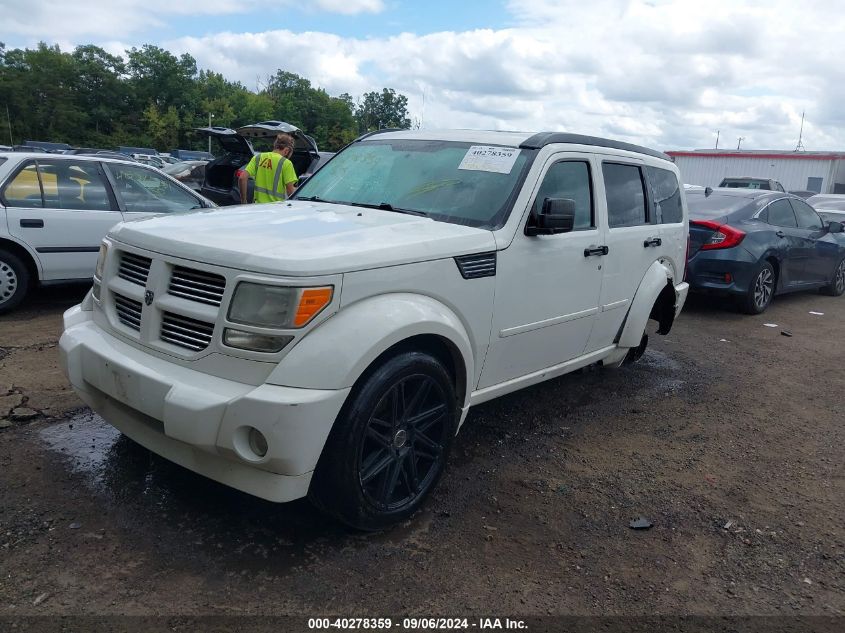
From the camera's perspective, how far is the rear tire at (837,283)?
34.6 ft

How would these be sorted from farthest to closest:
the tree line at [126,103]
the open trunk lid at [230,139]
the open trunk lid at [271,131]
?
the tree line at [126,103] < the open trunk lid at [230,139] < the open trunk lid at [271,131]

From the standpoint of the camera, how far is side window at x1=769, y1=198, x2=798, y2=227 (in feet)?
29.5

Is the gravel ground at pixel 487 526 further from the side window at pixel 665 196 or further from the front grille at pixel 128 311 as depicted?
the side window at pixel 665 196

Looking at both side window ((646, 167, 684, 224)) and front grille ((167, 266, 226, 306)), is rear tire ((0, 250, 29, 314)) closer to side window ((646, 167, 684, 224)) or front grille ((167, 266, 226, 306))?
front grille ((167, 266, 226, 306))

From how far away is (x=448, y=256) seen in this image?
3.24m

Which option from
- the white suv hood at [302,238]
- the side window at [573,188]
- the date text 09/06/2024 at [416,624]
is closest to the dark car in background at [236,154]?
the side window at [573,188]

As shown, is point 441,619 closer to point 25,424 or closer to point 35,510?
point 35,510

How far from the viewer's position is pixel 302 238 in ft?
9.80

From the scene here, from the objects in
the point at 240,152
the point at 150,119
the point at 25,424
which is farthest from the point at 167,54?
the point at 25,424

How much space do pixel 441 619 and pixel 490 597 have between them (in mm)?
252

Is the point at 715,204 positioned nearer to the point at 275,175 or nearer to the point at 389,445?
the point at 275,175

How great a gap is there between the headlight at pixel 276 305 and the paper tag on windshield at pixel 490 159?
1.61 meters

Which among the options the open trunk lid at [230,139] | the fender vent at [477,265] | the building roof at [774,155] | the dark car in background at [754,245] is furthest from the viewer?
the building roof at [774,155]

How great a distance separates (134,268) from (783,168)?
Answer: 3746 cm
